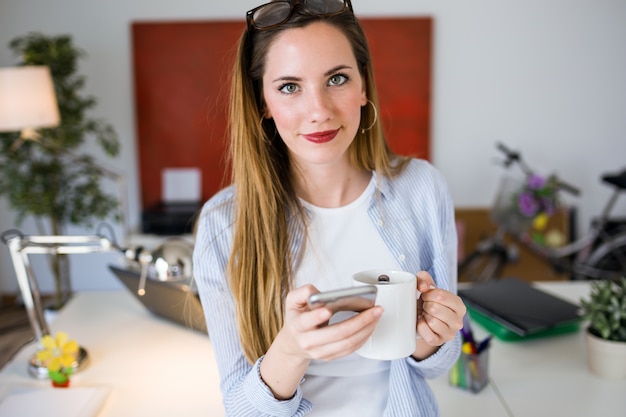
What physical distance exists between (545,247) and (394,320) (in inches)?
139

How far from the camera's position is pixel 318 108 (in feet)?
3.74

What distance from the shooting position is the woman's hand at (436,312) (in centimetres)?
102

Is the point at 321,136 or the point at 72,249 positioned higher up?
the point at 321,136

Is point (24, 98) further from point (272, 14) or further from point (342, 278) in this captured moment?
point (342, 278)

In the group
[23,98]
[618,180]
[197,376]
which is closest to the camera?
[197,376]

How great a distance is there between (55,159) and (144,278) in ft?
8.17

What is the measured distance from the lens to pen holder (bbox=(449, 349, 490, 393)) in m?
1.40

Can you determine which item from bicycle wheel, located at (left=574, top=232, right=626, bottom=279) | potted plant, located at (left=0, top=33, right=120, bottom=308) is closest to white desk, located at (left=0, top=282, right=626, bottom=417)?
potted plant, located at (left=0, top=33, right=120, bottom=308)

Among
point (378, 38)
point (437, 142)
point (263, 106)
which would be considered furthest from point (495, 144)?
point (263, 106)

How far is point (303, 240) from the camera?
4.25ft

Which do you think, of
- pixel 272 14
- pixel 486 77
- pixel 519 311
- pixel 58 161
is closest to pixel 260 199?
pixel 272 14

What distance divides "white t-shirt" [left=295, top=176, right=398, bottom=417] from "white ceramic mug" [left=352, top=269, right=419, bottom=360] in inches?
11.7

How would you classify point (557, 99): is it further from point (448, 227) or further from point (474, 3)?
point (448, 227)

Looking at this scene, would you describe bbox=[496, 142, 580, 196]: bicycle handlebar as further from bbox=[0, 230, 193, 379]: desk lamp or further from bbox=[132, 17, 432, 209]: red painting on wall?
bbox=[0, 230, 193, 379]: desk lamp
